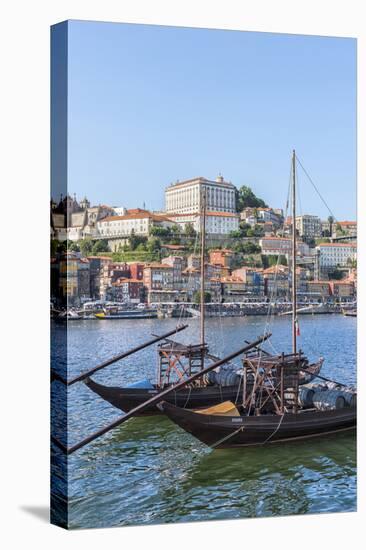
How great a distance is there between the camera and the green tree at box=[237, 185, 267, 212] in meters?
8.04

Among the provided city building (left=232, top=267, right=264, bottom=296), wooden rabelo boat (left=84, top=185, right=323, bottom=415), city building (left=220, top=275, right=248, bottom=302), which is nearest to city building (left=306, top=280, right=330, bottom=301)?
city building (left=232, top=267, right=264, bottom=296)

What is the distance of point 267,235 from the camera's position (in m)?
8.81

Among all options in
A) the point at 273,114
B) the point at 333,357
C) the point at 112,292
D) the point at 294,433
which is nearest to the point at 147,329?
the point at 112,292

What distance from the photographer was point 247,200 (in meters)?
8.24

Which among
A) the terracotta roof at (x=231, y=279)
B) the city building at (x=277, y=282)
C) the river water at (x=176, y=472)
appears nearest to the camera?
the river water at (x=176, y=472)

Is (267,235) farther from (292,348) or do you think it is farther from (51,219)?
(51,219)

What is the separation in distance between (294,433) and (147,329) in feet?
9.97

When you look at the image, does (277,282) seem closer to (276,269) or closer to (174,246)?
(276,269)

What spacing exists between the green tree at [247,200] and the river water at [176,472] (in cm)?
109

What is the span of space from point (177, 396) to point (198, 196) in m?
1.87

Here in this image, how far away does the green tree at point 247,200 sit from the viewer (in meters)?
8.04

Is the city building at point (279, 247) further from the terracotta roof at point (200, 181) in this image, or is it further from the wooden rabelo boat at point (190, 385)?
the terracotta roof at point (200, 181)

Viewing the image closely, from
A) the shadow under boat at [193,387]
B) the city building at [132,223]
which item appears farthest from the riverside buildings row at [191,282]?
the shadow under boat at [193,387]

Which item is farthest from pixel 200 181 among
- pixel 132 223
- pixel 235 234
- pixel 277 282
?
pixel 277 282
